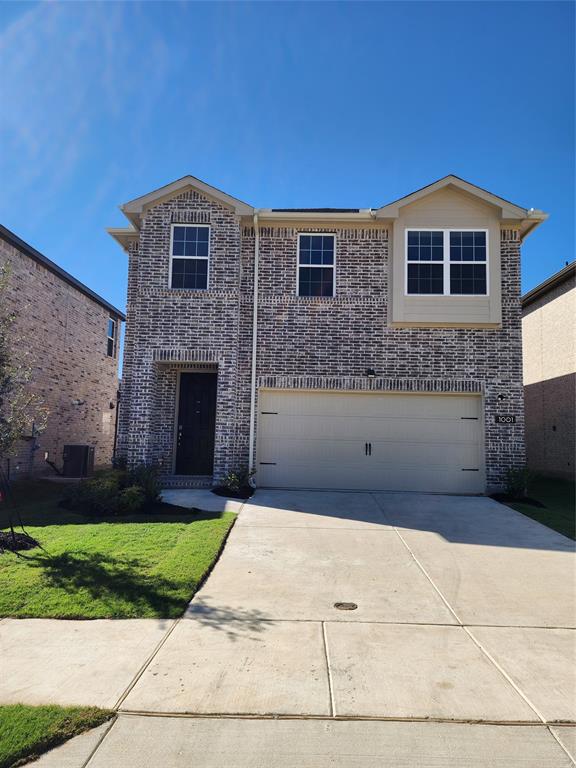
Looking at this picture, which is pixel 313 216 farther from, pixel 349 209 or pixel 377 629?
pixel 377 629

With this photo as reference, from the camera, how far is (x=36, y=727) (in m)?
3.19

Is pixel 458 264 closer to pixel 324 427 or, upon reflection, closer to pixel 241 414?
pixel 324 427

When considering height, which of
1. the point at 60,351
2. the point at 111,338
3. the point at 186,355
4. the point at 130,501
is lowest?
the point at 130,501

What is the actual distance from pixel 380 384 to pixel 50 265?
996cm

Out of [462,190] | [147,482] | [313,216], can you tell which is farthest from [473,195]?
[147,482]

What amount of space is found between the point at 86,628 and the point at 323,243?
33.9 ft

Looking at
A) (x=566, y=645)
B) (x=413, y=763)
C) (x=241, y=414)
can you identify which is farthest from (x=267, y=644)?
(x=241, y=414)

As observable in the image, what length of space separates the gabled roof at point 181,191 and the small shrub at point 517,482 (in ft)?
27.9

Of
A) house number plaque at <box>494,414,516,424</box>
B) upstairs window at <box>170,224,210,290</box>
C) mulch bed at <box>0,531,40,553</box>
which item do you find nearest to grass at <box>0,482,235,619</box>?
mulch bed at <box>0,531,40,553</box>

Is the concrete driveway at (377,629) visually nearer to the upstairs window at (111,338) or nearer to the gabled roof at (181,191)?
the gabled roof at (181,191)

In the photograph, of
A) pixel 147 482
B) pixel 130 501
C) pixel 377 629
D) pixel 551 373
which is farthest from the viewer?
pixel 551 373

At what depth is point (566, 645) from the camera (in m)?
4.67

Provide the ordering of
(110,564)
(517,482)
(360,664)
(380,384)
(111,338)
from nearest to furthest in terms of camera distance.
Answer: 1. (360,664)
2. (110,564)
3. (517,482)
4. (380,384)
5. (111,338)

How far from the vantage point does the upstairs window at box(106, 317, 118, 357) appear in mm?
20297
